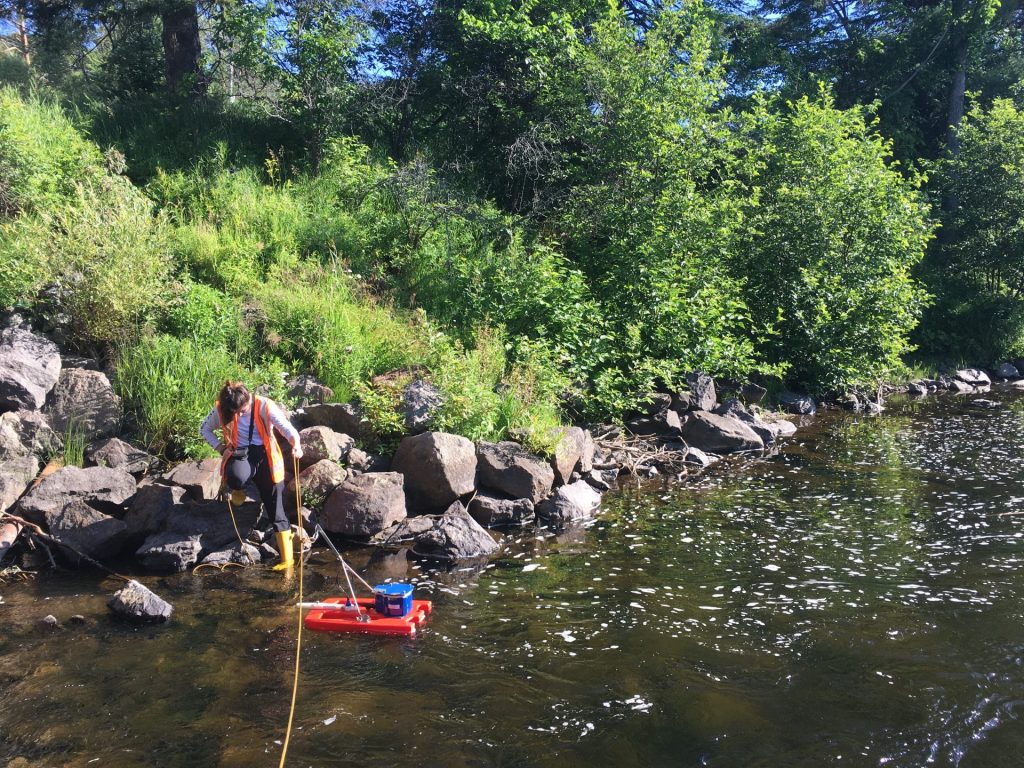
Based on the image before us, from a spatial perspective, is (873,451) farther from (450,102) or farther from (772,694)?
(450,102)

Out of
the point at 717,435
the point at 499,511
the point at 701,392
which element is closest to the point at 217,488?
the point at 499,511

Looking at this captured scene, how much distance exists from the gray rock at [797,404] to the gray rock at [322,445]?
9.50 meters

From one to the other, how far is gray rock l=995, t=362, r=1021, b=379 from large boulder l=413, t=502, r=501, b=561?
17.1m

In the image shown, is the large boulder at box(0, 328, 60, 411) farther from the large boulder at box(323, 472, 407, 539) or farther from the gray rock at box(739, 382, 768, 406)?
the gray rock at box(739, 382, 768, 406)

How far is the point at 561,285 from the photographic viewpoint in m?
11.9

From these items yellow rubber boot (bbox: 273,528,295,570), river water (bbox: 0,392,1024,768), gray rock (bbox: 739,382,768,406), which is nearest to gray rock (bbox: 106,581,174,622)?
river water (bbox: 0,392,1024,768)

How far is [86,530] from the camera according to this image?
732cm

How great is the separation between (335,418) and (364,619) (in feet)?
12.1

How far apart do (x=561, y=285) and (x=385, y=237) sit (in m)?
3.66

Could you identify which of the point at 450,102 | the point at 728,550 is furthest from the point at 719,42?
the point at 728,550

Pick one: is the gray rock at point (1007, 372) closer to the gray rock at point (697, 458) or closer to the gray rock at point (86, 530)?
the gray rock at point (697, 458)

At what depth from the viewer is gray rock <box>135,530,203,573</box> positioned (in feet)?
23.8

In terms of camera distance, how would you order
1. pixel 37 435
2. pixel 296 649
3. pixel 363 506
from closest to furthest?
pixel 296 649, pixel 363 506, pixel 37 435

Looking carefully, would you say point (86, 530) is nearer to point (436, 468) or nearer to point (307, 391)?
point (307, 391)
